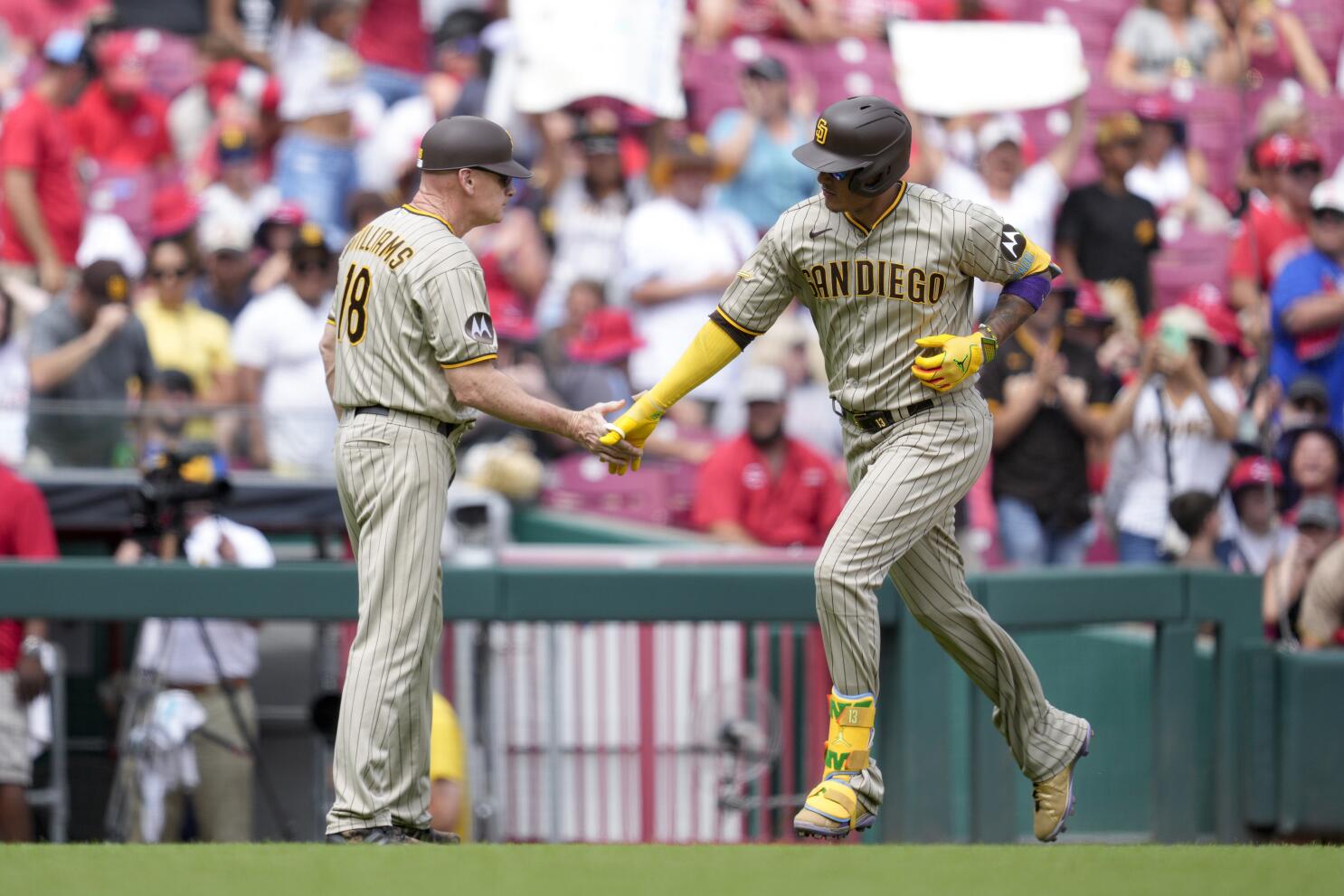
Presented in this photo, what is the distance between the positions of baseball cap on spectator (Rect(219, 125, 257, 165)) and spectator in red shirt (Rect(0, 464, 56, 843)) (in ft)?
11.5

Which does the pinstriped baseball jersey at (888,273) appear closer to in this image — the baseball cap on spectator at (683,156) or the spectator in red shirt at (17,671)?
the spectator in red shirt at (17,671)

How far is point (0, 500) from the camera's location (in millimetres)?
7430

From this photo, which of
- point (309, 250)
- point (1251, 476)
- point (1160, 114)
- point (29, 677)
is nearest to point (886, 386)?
point (29, 677)

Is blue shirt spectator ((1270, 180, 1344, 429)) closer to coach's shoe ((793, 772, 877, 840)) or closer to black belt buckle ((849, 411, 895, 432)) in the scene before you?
black belt buckle ((849, 411, 895, 432))

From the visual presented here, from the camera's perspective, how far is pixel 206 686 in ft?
26.6

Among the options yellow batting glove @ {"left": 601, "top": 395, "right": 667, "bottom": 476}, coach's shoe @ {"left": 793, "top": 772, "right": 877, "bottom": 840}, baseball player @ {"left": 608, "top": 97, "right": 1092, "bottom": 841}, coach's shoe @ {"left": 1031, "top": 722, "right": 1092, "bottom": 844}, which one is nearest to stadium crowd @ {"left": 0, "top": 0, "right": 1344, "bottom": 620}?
coach's shoe @ {"left": 1031, "top": 722, "right": 1092, "bottom": 844}

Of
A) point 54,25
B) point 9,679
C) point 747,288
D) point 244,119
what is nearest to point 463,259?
point 747,288

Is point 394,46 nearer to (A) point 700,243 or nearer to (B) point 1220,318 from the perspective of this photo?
(A) point 700,243

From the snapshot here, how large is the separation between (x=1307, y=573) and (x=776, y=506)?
2.46 metres

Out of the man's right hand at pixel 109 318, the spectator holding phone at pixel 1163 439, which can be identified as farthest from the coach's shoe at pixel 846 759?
the man's right hand at pixel 109 318

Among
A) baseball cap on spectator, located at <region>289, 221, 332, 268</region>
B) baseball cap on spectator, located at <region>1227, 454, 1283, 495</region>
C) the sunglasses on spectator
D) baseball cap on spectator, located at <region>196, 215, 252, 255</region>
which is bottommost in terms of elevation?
baseball cap on spectator, located at <region>1227, 454, 1283, 495</region>

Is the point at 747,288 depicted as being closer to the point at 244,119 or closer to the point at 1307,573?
the point at 1307,573

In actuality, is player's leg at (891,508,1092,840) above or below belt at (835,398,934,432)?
below

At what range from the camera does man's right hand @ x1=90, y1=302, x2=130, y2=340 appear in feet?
29.0
